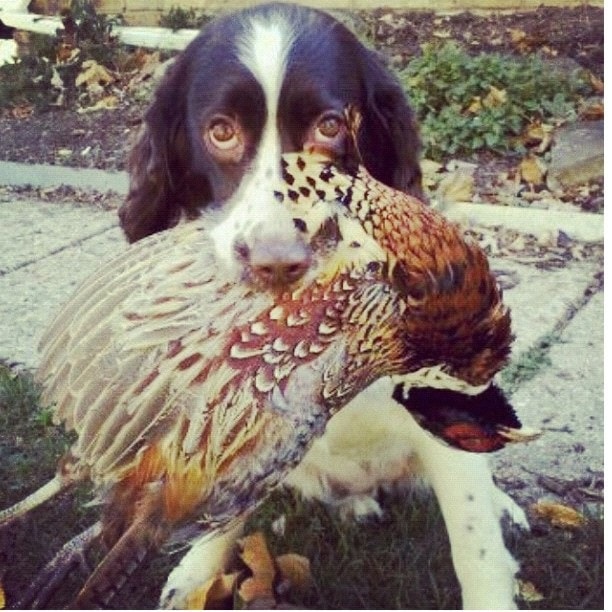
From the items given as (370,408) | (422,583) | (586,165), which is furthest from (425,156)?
(422,583)

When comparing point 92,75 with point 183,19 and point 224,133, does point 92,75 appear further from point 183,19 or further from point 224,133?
point 224,133

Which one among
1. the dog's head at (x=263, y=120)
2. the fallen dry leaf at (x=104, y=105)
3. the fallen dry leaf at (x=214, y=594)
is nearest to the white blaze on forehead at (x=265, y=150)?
the dog's head at (x=263, y=120)

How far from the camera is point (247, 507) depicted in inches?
56.3

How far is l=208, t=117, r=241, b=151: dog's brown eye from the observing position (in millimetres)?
1303

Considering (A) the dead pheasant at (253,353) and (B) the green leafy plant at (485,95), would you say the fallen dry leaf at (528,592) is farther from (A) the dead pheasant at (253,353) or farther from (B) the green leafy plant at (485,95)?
(B) the green leafy plant at (485,95)

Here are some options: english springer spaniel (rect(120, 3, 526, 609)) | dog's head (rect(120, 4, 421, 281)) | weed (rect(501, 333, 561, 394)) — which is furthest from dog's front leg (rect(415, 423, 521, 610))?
dog's head (rect(120, 4, 421, 281))

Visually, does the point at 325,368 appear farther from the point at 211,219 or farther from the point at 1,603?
the point at 1,603

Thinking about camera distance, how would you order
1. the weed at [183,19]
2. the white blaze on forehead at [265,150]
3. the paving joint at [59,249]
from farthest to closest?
the paving joint at [59,249] → the weed at [183,19] → the white blaze on forehead at [265,150]

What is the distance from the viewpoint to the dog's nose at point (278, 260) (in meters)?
1.31

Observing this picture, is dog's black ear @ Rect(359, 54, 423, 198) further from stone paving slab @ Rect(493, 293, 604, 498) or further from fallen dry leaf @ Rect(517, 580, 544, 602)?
fallen dry leaf @ Rect(517, 580, 544, 602)

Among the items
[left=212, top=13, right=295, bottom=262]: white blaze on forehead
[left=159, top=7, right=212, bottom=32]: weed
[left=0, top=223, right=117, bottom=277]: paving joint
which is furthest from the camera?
[left=0, top=223, right=117, bottom=277]: paving joint

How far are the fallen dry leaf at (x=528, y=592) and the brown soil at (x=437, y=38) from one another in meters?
0.64

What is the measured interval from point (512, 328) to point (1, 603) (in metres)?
0.74

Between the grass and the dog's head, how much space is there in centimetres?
36
